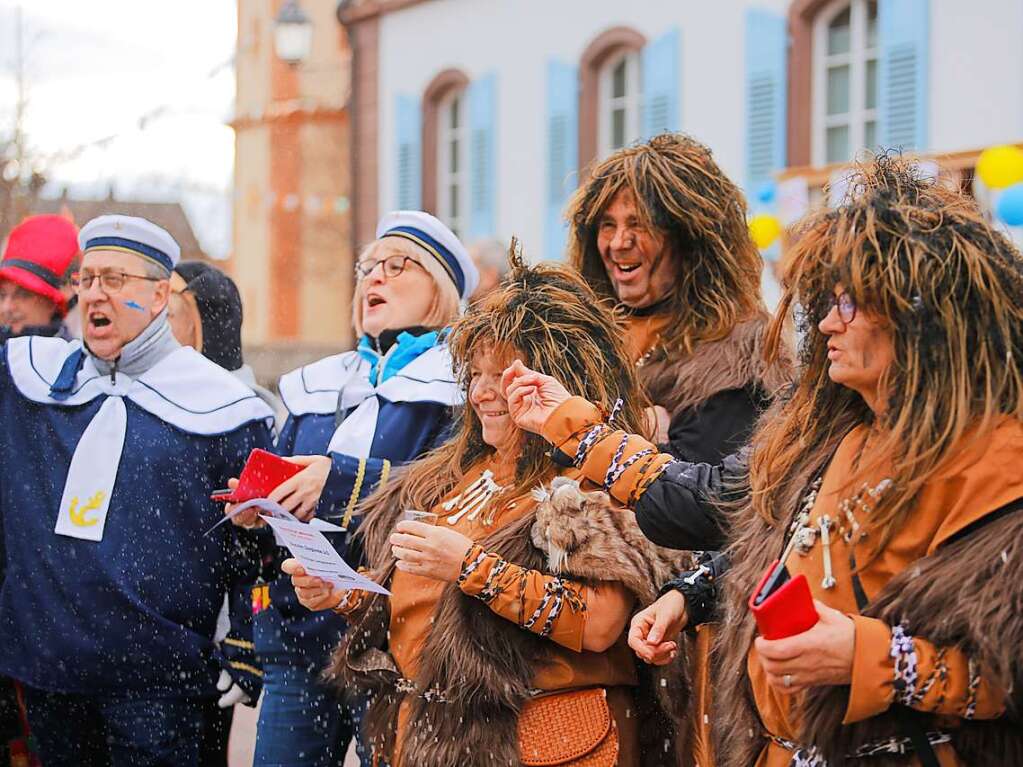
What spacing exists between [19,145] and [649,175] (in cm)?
802

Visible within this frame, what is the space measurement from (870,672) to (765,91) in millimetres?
13294

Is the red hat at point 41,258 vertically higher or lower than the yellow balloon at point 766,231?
lower

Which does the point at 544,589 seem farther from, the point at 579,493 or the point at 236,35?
the point at 236,35

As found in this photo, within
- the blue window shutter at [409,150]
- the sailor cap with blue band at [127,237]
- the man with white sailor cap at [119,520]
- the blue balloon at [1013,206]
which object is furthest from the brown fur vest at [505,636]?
the blue window shutter at [409,150]

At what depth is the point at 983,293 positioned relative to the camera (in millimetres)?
2529

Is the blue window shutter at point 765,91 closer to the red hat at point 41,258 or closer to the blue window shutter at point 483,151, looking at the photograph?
the blue window shutter at point 483,151

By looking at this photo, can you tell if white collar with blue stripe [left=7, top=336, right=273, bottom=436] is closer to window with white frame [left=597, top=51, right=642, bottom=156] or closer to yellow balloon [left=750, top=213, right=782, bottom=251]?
yellow balloon [left=750, top=213, right=782, bottom=251]

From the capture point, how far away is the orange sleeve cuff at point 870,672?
2.41 metres

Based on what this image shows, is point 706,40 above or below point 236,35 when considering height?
below

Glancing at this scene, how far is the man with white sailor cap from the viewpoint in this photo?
4.24 meters

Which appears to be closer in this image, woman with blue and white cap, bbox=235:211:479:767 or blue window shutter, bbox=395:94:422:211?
woman with blue and white cap, bbox=235:211:479:767

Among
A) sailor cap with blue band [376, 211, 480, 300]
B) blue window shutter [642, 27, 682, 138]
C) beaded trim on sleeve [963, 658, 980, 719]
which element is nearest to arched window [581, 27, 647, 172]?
blue window shutter [642, 27, 682, 138]

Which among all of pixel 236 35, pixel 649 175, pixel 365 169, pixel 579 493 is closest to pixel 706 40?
pixel 365 169

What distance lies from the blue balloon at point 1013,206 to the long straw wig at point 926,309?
566cm
